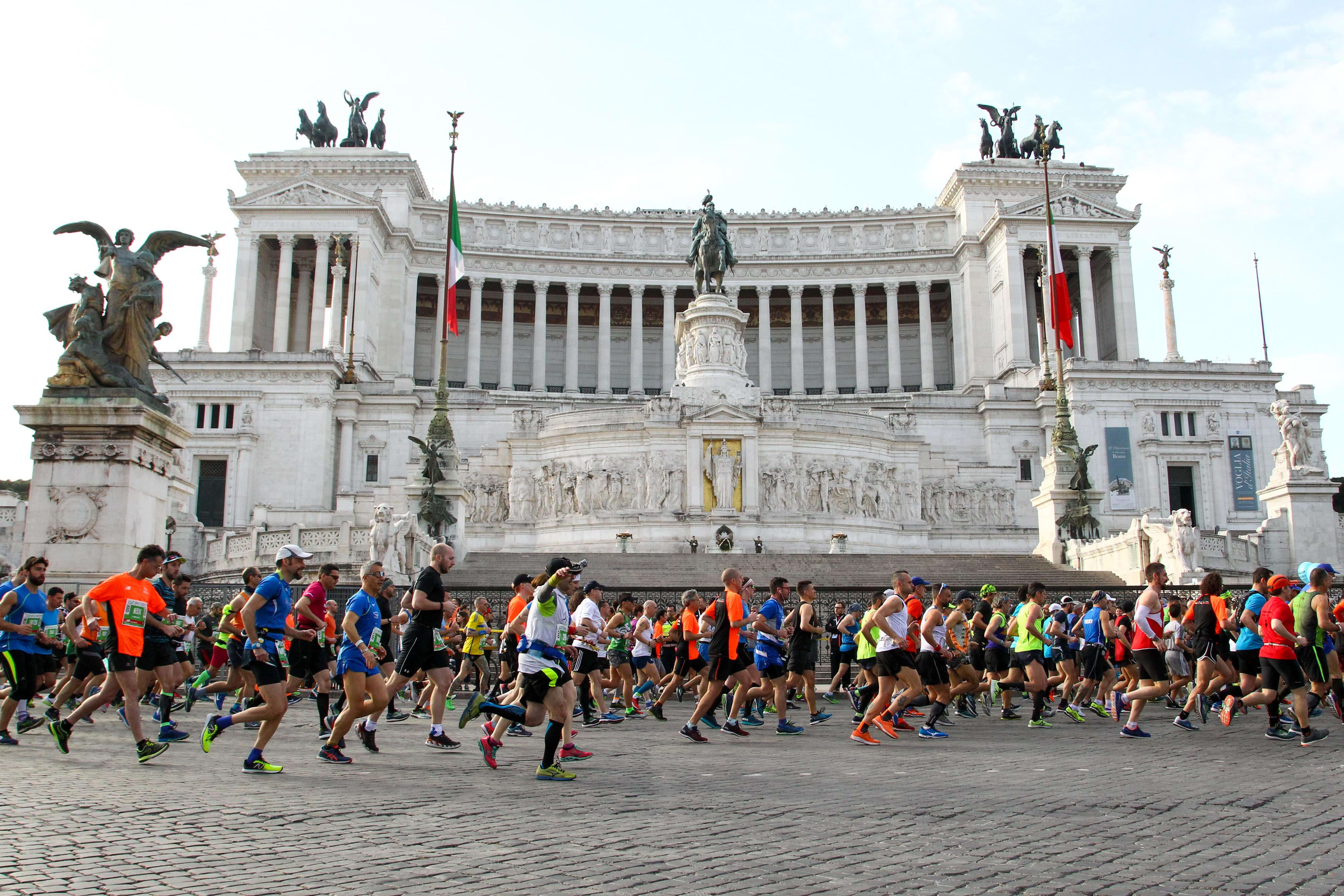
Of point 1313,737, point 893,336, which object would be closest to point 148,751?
point 1313,737

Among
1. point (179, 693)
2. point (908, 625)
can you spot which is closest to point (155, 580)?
point (179, 693)

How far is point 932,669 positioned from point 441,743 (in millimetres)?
6072

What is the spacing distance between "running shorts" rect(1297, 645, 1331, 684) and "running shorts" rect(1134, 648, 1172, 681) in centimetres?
146

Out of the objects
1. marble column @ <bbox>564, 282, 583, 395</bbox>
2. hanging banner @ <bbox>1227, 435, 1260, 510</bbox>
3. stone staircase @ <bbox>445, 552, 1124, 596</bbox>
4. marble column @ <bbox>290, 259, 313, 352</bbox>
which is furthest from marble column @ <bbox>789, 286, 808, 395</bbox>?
stone staircase @ <bbox>445, 552, 1124, 596</bbox>

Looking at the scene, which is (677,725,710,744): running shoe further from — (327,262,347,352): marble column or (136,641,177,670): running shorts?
(327,262,347,352): marble column

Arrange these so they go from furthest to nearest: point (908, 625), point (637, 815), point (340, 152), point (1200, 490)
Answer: point (340, 152) → point (1200, 490) → point (908, 625) → point (637, 815)

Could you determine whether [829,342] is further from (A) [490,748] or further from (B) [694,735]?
(A) [490,748]

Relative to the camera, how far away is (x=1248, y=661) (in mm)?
13141

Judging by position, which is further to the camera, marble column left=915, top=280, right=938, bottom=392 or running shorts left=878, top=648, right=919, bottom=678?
marble column left=915, top=280, right=938, bottom=392

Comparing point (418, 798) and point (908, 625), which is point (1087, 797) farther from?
point (418, 798)

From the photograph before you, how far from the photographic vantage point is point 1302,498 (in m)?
32.2

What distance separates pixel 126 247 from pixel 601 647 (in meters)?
8.56

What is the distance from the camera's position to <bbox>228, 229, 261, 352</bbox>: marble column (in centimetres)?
7075

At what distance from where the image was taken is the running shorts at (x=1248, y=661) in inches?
515
